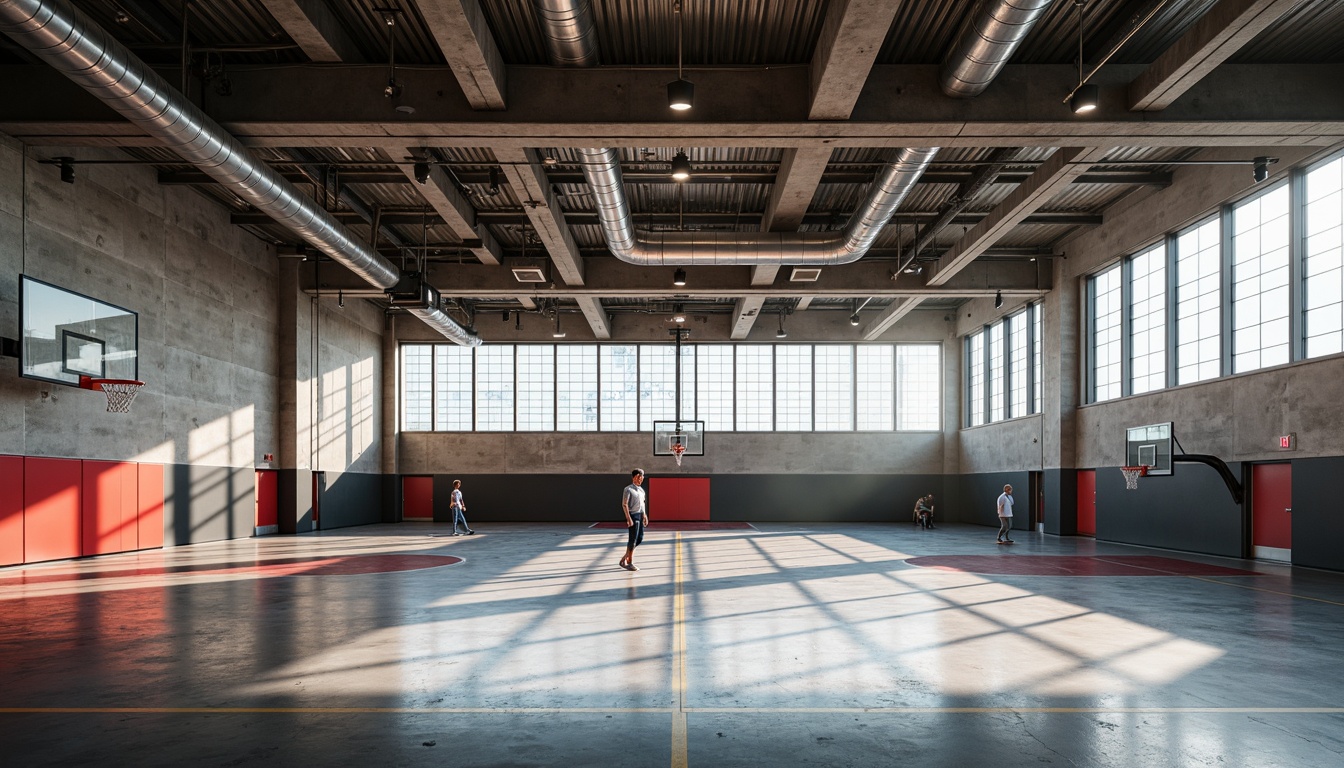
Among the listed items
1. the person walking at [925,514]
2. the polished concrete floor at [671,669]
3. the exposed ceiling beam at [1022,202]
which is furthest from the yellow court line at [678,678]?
the person walking at [925,514]

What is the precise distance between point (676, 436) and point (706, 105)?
25.5 m

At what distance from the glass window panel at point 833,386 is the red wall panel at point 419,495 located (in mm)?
17815

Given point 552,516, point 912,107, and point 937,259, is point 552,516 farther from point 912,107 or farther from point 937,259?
point 912,107

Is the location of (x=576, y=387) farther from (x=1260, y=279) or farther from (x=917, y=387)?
(x=1260, y=279)

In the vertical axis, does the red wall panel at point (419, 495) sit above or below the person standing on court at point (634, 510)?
below

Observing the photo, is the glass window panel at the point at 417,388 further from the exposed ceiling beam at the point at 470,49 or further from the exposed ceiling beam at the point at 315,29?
the exposed ceiling beam at the point at 470,49

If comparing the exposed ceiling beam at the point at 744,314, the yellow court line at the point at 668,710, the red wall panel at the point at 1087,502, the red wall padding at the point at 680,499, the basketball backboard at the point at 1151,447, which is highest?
the exposed ceiling beam at the point at 744,314

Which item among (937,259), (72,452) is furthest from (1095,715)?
(937,259)

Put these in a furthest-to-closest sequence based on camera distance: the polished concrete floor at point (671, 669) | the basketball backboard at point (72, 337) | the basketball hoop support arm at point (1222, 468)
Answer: the basketball hoop support arm at point (1222, 468)
the basketball backboard at point (72, 337)
the polished concrete floor at point (671, 669)

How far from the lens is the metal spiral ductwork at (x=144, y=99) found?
10.3m

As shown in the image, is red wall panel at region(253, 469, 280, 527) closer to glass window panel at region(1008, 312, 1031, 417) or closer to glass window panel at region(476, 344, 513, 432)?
glass window panel at region(476, 344, 513, 432)

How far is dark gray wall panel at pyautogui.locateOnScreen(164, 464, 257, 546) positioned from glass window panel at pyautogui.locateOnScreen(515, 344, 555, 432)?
13.8 metres

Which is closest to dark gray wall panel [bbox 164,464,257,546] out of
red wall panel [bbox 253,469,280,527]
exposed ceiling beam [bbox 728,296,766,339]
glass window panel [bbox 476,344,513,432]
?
red wall panel [bbox 253,469,280,527]

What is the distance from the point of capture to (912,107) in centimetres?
1435
